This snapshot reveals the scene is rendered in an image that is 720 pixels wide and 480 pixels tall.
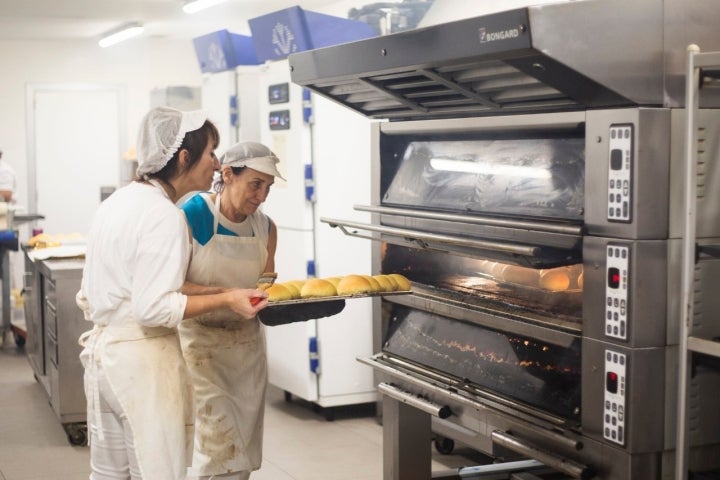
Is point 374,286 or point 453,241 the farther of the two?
point 374,286

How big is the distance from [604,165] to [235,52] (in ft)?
14.6

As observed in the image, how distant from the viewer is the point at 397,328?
3570 millimetres

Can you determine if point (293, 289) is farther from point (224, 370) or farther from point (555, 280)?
point (555, 280)


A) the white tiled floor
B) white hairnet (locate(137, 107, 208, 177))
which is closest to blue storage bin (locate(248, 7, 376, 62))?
the white tiled floor

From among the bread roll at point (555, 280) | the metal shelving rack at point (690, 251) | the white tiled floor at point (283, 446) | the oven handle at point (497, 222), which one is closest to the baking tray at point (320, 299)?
the oven handle at point (497, 222)

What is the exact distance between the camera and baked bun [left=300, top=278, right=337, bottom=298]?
3.13m

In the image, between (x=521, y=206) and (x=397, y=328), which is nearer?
(x=521, y=206)

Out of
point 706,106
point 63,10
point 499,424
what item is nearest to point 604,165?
point 706,106

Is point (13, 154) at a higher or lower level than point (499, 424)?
higher

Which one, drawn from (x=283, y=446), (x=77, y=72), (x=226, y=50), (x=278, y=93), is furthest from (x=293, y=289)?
(x=77, y=72)

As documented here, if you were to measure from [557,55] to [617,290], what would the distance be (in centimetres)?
59

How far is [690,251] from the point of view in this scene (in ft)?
7.52

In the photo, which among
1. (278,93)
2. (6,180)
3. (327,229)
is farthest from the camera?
(6,180)

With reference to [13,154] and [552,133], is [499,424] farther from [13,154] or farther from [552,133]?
[13,154]
